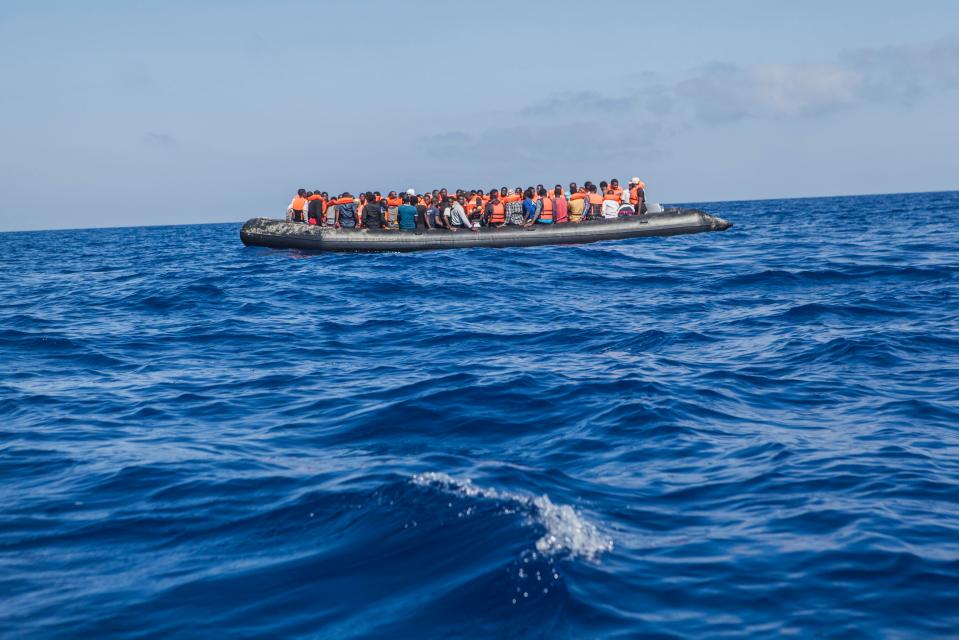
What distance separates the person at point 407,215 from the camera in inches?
1075

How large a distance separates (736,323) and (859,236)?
19351mm

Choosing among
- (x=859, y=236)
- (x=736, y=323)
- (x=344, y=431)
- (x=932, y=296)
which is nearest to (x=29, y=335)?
(x=344, y=431)

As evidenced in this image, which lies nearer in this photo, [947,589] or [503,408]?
[947,589]

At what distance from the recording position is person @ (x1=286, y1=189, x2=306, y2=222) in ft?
93.7

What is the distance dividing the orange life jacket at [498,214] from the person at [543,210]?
3.17 ft

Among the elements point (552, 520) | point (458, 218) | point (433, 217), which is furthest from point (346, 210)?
point (552, 520)

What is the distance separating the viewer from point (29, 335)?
548 inches

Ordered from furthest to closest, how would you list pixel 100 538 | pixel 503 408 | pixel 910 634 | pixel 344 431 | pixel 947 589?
pixel 503 408, pixel 344 431, pixel 100 538, pixel 947 589, pixel 910 634

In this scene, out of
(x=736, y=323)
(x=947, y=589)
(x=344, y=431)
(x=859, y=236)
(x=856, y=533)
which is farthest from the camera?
(x=859, y=236)

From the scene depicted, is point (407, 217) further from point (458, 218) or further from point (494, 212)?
point (494, 212)

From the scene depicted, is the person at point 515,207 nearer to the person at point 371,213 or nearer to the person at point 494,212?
the person at point 494,212

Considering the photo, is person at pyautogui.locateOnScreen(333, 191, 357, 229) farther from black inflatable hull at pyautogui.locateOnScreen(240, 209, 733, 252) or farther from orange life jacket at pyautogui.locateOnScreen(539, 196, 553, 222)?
orange life jacket at pyautogui.locateOnScreen(539, 196, 553, 222)

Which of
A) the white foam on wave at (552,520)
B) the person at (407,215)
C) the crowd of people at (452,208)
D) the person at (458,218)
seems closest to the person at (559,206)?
the crowd of people at (452,208)

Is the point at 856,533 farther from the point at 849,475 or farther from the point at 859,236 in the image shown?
the point at 859,236
